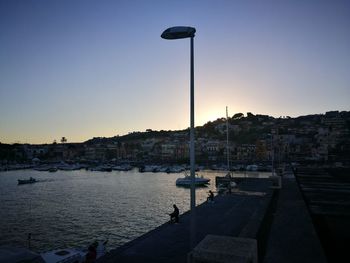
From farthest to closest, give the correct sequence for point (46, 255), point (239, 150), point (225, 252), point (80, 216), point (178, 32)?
1. point (239, 150)
2. point (80, 216)
3. point (46, 255)
4. point (178, 32)
5. point (225, 252)

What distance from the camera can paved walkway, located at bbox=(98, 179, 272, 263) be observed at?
11.2 metres

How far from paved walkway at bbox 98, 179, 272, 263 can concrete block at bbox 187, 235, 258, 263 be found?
19.7ft

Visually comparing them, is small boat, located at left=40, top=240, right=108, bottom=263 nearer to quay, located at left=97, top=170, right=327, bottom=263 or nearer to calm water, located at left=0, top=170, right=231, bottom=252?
quay, located at left=97, top=170, right=327, bottom=263

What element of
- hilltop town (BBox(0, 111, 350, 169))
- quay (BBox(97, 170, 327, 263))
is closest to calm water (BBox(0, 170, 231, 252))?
quay (BBox(97, 170, 327, 263))

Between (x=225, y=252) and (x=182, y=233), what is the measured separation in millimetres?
10180

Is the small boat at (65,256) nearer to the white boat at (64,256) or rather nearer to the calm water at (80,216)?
the white boat at (64,256)

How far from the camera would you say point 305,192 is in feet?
96.0

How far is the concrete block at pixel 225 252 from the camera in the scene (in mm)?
4855

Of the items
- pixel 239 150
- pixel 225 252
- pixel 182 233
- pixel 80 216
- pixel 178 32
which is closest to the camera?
pixel 225 252

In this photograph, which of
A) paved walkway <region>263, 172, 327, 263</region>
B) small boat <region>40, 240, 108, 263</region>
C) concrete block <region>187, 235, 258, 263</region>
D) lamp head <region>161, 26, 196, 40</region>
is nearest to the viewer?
concrete block <region>187, 235, 258, 263</region>

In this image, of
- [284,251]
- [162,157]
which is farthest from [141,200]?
[162,157]

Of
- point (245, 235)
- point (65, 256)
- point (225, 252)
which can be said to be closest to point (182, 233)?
point (245, 235)

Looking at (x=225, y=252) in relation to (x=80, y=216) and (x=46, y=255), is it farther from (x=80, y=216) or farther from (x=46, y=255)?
(x=80, y=216)

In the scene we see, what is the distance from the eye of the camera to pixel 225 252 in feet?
16.3
